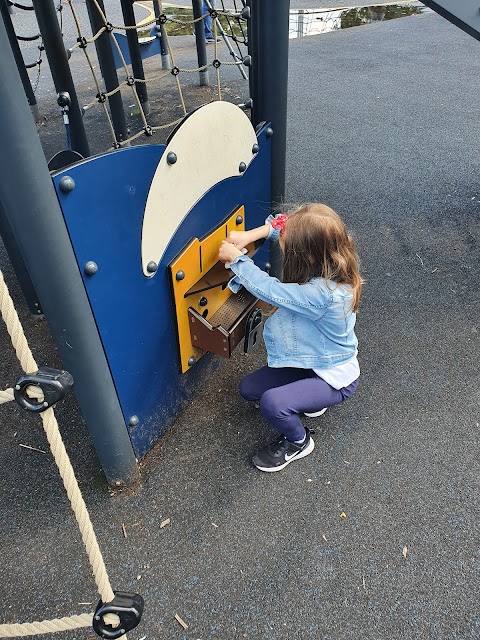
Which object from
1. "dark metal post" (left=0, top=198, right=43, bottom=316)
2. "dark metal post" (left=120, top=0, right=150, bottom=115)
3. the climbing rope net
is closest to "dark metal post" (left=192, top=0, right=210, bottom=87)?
the climbing rope net

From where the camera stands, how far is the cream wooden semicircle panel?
4.75ft

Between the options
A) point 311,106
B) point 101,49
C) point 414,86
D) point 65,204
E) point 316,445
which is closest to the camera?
point 65,204

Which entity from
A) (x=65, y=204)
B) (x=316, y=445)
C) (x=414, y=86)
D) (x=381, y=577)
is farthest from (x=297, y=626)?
(x=414, y=86)

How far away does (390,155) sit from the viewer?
391 cm

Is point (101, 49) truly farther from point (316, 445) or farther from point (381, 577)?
point (381, 577)

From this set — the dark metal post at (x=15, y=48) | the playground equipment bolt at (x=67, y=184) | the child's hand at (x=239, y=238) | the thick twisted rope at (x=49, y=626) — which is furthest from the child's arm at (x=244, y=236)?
A: the dark metal post at (x=15, y=48)

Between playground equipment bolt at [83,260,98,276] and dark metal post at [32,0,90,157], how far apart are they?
1.90 meters

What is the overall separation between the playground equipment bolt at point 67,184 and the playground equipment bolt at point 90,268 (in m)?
0.18

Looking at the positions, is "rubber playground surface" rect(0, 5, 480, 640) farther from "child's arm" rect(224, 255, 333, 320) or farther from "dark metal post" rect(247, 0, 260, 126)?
"dark metal post" rect(247, 0, 260, 126)

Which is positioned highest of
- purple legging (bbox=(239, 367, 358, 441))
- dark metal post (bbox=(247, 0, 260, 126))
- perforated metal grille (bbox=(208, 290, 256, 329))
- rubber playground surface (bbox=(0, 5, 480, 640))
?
dark metal post (bbox=(247, 0, 260, 126))

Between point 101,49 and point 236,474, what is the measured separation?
9.18 ft

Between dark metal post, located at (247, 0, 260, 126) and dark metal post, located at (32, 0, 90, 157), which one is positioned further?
dark metal post, located at (32, 0, 90, 157)

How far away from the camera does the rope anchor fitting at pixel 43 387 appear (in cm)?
90

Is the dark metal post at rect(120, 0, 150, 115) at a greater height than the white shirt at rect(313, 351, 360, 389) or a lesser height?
greater
